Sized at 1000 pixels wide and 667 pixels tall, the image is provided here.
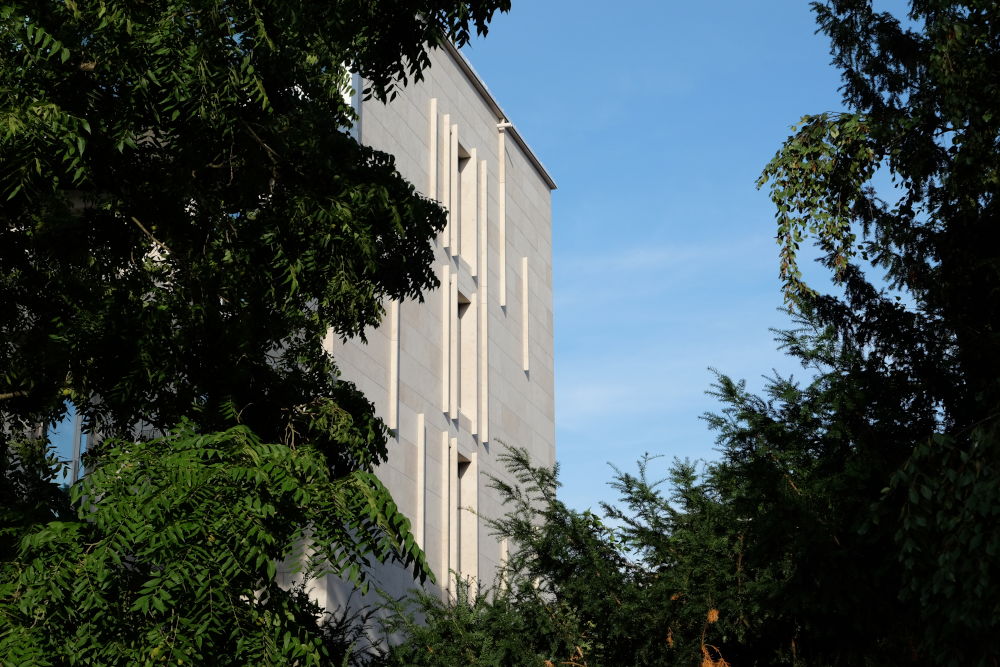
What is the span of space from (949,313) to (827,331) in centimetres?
165

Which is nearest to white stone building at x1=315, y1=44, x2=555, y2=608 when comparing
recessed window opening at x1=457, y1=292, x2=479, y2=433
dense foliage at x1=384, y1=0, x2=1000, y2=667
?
recessed window opening at x1=457, y1=292, x2=479, y2=433

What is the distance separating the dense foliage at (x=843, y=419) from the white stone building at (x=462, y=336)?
1221 cm

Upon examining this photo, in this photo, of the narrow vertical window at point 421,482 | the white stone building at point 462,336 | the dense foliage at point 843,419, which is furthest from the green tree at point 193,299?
the narrow vertical window at point 421,482

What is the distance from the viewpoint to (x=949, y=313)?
11156mm

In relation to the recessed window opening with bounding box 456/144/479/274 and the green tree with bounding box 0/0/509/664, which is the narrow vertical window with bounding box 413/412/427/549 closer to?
the recessed window opening with bounding box 456/144/479/274

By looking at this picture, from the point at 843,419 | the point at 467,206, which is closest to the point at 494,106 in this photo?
the point at 467,206

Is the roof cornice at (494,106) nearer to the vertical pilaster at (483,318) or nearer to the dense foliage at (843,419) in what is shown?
the vertical pilaster at (483,318)

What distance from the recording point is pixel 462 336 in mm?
33969

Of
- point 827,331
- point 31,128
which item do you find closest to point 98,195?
point 31,128

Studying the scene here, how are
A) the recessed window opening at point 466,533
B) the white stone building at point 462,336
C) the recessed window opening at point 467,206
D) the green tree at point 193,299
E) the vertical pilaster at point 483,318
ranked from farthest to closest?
the recessed window opening at point 467,206 < the vertical pilaster at point 483,318 < the recessed window opening at point 466,533 < the white stone building at point 462,336 < the green tree at point 193,299

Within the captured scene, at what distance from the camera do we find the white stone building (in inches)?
1121

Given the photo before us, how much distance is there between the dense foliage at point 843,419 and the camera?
34.5 feet

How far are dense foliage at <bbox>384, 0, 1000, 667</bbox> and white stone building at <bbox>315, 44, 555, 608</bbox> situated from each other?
1221 cm

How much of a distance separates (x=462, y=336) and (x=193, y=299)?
22.5 meters
